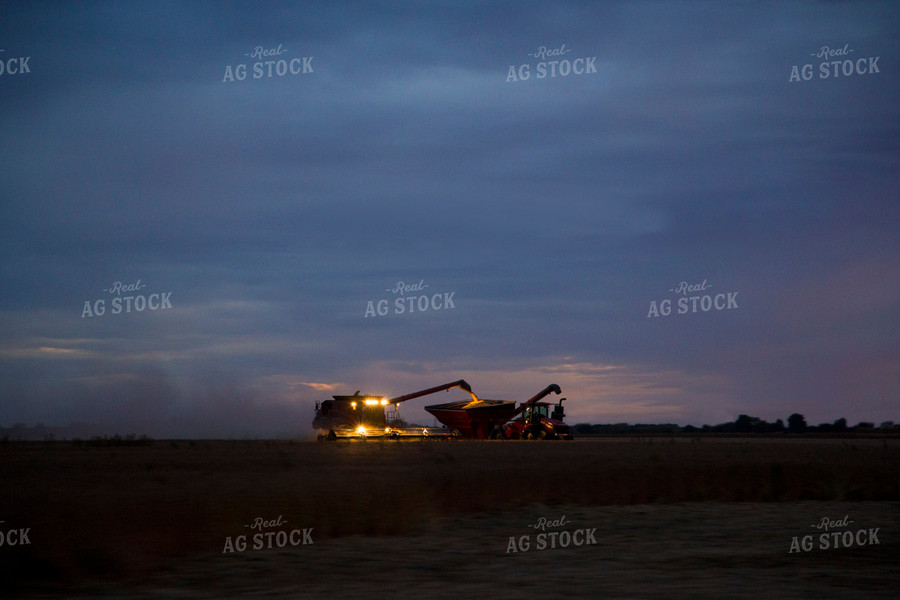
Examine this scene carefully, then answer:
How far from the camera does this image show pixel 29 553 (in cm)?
1184

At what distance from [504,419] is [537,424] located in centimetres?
410

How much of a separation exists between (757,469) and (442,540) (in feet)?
53.3

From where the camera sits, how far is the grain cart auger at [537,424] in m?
57.4

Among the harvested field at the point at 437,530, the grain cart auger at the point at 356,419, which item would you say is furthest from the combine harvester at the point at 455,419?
the harvested field at the point at 437,530

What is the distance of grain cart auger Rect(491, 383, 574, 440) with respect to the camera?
57.4m

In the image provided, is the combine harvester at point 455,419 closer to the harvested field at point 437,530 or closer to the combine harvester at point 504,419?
the combine harvester at point 504,419

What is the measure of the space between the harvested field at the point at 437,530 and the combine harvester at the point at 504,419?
3163 cm

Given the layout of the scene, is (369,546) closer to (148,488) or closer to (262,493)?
(262,493)

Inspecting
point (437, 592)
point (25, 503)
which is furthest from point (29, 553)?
point (437, 592)

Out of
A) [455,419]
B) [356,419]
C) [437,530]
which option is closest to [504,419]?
[455,419]

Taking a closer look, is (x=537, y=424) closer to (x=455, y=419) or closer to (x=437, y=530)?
(x=455, y=419)

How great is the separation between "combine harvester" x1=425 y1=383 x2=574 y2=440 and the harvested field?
104ft

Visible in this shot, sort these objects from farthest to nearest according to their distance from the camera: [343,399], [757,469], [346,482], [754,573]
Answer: [343,399] < [757,469] < [346,482] < [754,573]

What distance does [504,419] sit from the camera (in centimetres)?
6112
